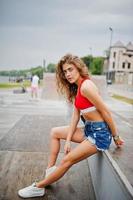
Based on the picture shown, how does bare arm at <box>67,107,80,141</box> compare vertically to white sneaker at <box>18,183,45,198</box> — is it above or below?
above

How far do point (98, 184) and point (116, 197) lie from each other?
88 cm

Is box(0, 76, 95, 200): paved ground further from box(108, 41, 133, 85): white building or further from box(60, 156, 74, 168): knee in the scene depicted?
box(108, 41, 133, 85): white building

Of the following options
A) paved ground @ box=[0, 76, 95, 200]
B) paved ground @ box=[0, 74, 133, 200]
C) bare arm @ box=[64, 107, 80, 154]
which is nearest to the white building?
paved ground @ box=[0, 76, 95, 200]

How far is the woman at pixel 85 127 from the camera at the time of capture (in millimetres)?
2678

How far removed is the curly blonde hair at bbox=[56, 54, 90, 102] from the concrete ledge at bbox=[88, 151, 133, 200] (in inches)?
29.6

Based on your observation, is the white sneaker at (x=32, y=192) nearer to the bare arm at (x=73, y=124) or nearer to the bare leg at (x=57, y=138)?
the bare leg at (x=57, y=138)

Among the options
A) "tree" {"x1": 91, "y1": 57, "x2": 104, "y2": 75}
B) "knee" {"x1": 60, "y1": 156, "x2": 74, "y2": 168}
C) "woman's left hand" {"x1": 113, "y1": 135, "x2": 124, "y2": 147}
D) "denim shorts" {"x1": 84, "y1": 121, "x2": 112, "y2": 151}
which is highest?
"denim shorts" {"x1": 84, "y1": 121, "x2": 112, "y2": 151}

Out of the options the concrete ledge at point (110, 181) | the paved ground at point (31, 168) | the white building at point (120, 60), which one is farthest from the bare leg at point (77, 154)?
the white building at point (120, 60)

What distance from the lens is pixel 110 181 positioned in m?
2.31

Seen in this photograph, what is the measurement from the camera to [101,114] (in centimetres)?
271

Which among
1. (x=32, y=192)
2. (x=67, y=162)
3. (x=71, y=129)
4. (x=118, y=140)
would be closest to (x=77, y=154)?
(x=67, y=162)

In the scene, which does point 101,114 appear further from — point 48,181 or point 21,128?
point 21,128

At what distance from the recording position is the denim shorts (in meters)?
2.69

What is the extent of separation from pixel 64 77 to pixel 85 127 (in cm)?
59
